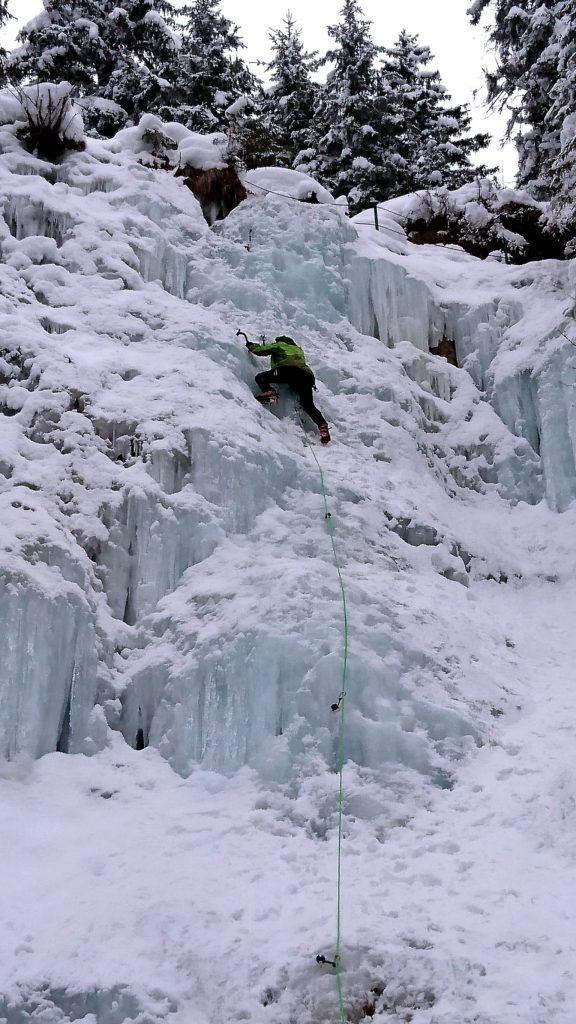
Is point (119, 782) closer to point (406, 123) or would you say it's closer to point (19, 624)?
point (19, 624)

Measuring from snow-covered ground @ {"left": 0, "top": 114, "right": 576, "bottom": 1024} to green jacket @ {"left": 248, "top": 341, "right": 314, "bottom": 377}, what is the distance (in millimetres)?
178

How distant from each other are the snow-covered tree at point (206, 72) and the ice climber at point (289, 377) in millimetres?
9468

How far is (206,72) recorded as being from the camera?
18.2 m

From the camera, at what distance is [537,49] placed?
49.9 feet

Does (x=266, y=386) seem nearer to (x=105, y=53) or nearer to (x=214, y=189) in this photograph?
(x=214, y=189)

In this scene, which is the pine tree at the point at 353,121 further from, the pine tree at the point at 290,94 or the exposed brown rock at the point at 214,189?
the exposed brown rock at the point at 214,189

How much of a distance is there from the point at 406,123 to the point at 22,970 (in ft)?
66.7

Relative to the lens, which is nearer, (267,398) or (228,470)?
(228,470)

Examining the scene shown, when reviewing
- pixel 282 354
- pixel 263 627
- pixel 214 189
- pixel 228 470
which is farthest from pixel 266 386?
pixel 214 189

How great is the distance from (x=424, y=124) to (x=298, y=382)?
14851mm

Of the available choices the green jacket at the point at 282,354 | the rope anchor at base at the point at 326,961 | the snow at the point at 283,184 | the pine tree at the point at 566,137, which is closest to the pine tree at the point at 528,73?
the pine tree at the point at 566,137

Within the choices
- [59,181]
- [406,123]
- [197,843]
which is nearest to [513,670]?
[197,843]

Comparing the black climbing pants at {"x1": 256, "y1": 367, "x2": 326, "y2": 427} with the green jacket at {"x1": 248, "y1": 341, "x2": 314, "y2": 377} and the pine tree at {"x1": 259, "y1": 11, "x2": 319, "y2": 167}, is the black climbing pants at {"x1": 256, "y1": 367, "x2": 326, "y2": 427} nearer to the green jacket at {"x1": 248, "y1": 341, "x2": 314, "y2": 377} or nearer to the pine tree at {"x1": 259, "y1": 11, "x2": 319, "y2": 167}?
the green jacket at {"x1": 248, "y1": 341, "x2": 314, "y2": 377}

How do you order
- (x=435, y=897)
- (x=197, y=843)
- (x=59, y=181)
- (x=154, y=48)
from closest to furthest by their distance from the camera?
(x=435, y=897), (x=197, y=843), (x=59, y=181), (x=154, y=48)
